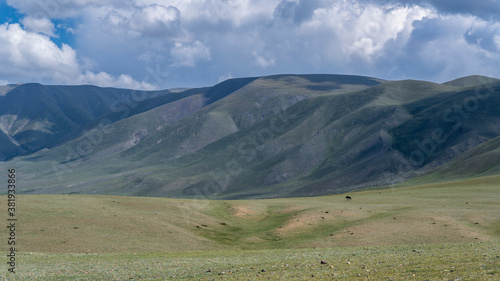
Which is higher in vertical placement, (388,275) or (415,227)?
(388,275)

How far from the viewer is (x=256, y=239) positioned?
48781 mm

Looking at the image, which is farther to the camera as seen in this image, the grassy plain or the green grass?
the grassy plain

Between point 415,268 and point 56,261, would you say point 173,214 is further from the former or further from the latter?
point 415,268

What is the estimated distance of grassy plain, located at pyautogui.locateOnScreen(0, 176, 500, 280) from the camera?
25.1m

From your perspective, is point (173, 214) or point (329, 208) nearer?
point (173, 214)

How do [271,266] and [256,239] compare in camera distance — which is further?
[256,239]

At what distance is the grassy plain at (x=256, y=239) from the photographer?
2514cm

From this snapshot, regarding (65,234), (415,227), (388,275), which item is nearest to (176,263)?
(388,275)

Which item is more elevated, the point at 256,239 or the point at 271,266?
the point at 271,266

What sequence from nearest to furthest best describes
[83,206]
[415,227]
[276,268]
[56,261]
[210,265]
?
1. [276,268]
2. [210,265]
3. [56,261]
4. [415,227]
5. [83,206]

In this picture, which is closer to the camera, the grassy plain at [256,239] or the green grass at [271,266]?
the green grass at [271,266]

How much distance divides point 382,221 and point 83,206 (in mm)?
35820

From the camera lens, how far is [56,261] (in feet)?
108

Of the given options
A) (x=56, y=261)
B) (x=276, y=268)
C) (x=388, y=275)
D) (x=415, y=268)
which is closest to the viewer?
(x=388, y=275)
